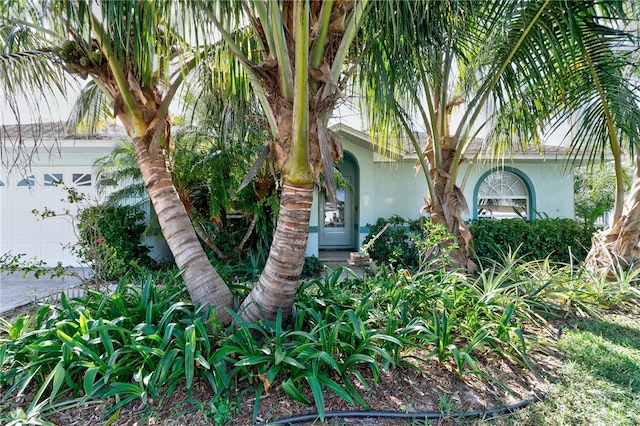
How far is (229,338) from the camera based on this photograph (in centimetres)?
318

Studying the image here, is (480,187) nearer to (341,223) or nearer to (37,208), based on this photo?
(341,223)

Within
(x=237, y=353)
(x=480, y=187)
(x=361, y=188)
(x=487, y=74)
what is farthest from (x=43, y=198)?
(x=480, y=187)

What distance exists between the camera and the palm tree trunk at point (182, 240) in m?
3.83

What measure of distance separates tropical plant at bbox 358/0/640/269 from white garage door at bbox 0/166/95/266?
31.8ft

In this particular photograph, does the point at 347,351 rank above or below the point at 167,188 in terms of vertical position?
below

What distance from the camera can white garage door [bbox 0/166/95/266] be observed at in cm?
A: 984

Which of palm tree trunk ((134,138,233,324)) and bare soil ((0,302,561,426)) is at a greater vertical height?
palm tree trunk ((134,138,233,324))

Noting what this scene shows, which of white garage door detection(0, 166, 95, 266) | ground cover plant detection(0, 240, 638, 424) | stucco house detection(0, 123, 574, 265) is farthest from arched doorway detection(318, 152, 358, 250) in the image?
ground cover plant detection(0, 240, 638, 424)

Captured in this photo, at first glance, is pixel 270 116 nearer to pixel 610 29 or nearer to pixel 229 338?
pixel 229 338

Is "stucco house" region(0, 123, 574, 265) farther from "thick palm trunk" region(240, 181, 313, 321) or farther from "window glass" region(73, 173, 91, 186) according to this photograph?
"thick palm trunk" region(240, 181, 313, 321)

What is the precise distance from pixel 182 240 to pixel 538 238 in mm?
9387

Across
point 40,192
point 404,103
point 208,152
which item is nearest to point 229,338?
point 404,103

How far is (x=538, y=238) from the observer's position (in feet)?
30.1

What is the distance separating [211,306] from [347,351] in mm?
1552
